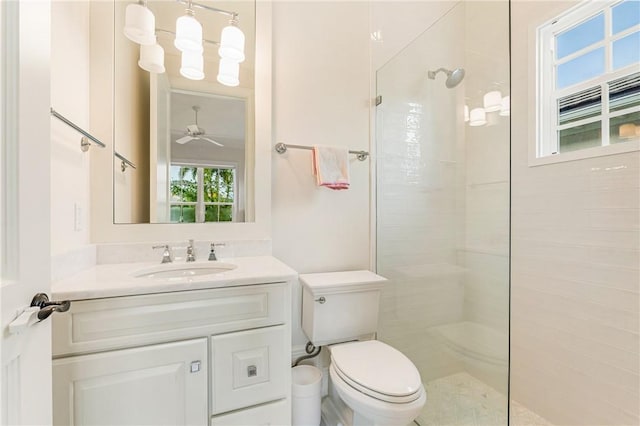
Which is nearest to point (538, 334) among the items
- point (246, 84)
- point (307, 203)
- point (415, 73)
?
point (307, 203)

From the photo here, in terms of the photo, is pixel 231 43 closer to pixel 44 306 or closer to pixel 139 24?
pixel 139 24

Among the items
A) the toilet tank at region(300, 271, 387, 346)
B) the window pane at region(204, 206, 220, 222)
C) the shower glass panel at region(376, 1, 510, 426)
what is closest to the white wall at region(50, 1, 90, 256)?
the window pane at region(204, 206, 220, 222)

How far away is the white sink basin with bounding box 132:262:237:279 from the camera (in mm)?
1247

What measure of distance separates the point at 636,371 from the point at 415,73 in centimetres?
180

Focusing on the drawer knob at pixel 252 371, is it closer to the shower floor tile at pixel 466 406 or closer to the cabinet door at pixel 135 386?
the cabinet door at pixel 135 386

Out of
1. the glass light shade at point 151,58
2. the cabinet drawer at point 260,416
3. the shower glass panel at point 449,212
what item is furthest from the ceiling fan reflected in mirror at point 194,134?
the cabinet drawer at point 260,416

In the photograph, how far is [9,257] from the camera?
0.54 metres

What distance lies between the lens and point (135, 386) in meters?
0.93

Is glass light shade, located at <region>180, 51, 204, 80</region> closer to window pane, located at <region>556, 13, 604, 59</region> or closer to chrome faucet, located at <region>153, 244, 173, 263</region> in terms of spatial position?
chrome faucet, located at <region>153, 244, 173, 263</region>

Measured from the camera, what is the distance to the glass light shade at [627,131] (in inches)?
52.5

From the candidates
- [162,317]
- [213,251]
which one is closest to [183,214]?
[213,251]

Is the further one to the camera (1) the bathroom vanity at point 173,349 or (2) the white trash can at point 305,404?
(2) the white trash can at point 305,404

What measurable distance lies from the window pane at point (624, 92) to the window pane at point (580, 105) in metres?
0.05

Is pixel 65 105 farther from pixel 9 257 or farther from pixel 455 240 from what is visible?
pixel 455 240
